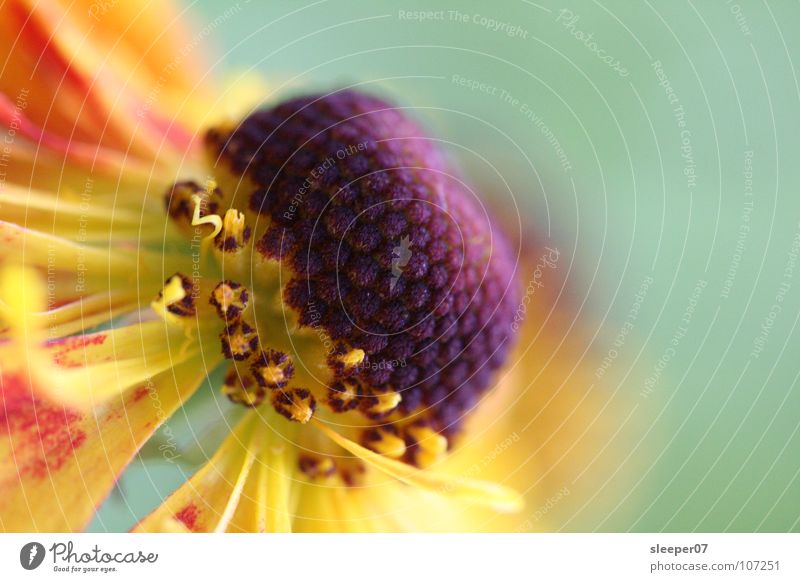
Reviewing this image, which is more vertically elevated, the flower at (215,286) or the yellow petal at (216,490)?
the flower at (215,286)

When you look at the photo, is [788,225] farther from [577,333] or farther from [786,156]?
[577,333]

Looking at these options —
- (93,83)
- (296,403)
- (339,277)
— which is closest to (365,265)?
(339,277)

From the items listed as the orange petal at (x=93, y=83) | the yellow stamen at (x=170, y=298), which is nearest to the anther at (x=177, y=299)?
the yellow stamen at (x=170, y=298)

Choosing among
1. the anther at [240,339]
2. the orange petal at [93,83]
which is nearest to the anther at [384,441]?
the anther at [240,339]

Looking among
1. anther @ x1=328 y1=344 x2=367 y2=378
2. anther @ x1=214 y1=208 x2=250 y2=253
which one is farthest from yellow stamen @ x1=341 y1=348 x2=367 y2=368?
anther @ x1=214 y1=208 x2=250 y2=253

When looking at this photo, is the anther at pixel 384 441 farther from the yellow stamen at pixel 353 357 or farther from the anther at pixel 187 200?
the anther at pixel 187 200

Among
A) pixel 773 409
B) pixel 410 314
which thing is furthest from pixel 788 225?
pixel 410 314

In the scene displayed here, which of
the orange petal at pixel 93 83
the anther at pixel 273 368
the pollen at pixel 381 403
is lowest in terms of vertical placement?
the pollen at pixel 381 403
